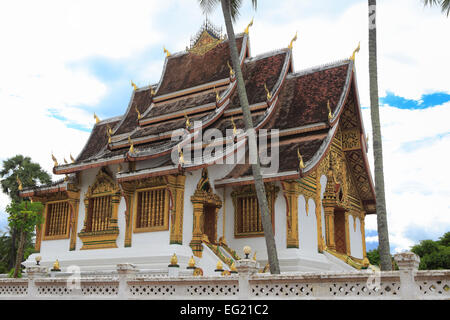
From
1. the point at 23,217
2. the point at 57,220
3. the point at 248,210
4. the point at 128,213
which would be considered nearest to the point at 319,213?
the point at 248,210

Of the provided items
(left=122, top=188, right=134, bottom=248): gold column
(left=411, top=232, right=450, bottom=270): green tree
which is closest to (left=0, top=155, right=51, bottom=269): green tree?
(left=122, top=188, right=134, bottom=248): gold column

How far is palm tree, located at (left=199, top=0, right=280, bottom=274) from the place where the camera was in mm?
10461

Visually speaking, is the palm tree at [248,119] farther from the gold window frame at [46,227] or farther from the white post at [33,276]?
the gold window frame at [46,227]

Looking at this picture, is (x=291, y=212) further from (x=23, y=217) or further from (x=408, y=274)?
(x=23, y=217)

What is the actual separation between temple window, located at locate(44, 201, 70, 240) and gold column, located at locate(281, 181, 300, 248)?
790 cm

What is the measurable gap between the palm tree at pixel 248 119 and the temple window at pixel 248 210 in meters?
3.42

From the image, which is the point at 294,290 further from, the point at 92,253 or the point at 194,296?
the point at 92,253

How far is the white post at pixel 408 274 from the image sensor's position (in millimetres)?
6945

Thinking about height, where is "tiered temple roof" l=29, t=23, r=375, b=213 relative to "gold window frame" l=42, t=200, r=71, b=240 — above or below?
above

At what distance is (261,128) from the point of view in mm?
16828

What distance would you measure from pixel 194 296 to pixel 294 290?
1875 mm

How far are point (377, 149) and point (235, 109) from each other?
27.0 ft

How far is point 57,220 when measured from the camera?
1756 cm

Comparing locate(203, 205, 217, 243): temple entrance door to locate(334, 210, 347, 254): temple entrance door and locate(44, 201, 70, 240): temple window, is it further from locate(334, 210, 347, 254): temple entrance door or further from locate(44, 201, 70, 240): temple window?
locate(334, 210, 347, 254): temple entrance door
